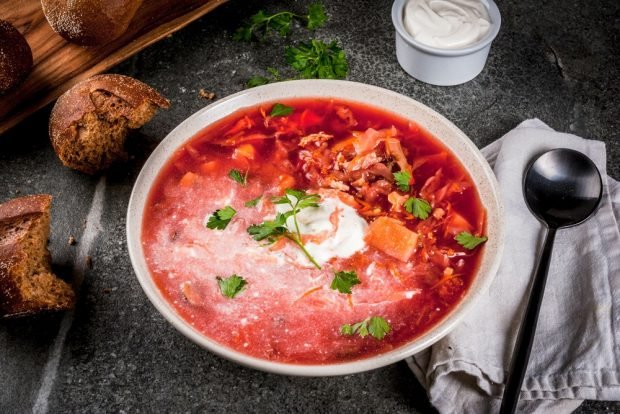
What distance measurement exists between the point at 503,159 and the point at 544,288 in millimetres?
675

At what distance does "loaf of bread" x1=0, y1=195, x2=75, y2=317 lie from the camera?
279 cm

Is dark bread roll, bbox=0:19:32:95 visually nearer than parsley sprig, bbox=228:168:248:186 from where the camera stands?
No

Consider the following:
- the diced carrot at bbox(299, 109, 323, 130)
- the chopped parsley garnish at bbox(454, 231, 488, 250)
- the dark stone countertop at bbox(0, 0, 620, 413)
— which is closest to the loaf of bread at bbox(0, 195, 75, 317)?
the dark stone countertop at bbox(0, 0, 620, 413)

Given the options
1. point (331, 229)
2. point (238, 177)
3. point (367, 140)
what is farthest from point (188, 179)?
point (367, 140)

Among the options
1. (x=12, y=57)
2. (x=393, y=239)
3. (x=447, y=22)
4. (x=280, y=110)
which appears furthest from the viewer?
(x=447, y=22)

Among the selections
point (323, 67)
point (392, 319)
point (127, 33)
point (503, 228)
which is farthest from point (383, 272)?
point (127, 33)

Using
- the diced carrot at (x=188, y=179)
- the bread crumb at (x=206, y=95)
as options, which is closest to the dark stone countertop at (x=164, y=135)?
the bread crumb at (x=206, y=95)

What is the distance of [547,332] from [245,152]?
4.62ft

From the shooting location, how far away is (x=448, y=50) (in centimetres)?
350

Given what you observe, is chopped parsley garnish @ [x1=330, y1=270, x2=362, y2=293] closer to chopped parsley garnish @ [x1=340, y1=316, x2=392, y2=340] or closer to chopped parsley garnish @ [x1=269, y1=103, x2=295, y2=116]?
chopped parsley garnish @ [x1=340, y1=316, x2=392, y2=340]

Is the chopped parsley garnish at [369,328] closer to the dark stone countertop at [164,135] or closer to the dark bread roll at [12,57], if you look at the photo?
the dark stone countertop at [164,135]

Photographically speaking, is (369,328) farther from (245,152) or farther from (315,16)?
(315,16)

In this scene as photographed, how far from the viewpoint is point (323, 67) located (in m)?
3.57

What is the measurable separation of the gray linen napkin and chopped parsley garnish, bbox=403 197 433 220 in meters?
0.41
